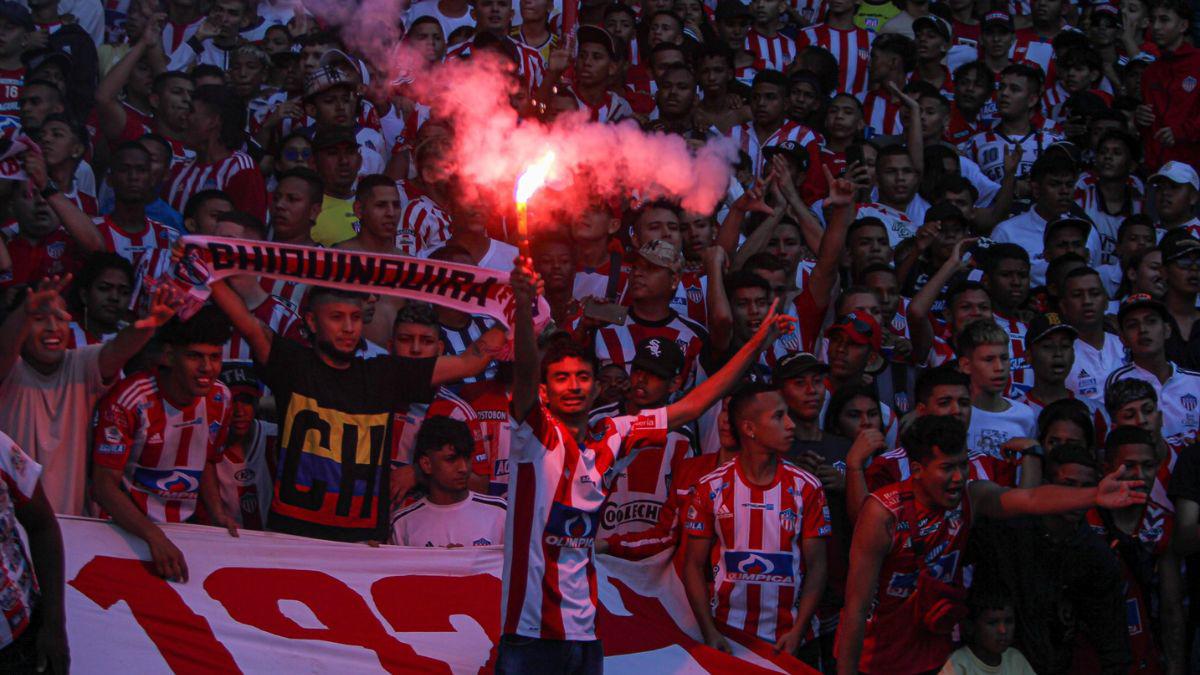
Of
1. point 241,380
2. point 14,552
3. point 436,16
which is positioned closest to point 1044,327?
point 241,380

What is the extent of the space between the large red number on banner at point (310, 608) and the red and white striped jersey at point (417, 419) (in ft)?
3.24

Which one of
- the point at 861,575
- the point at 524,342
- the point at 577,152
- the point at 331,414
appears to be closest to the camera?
the point at 524,342

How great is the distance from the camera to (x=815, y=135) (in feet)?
34.3

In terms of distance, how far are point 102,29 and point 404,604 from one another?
626 centimetres

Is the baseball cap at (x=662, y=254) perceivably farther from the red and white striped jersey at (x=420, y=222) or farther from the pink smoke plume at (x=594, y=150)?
the red and white striped jersey at (x=420, y=222)

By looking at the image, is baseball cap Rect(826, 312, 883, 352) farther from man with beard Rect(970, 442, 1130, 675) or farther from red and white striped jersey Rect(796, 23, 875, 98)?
red and white striped jersey Rect(796, 23, 875, 98)

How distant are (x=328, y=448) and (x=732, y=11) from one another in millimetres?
6921

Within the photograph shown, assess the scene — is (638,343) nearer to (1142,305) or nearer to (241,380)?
(241,380)

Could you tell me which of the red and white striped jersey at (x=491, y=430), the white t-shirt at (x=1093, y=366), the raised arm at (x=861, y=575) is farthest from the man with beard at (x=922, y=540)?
the white t-shirt at (x=1093, y=366)

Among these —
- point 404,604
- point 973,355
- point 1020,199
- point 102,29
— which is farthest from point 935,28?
point 404,604

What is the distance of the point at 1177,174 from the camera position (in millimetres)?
10742

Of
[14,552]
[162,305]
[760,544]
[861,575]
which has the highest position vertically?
[162,305]

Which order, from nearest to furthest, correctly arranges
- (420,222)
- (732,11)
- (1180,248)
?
(420,222) < (1180,248) < (732,11)

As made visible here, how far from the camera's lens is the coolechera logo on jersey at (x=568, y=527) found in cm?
512
